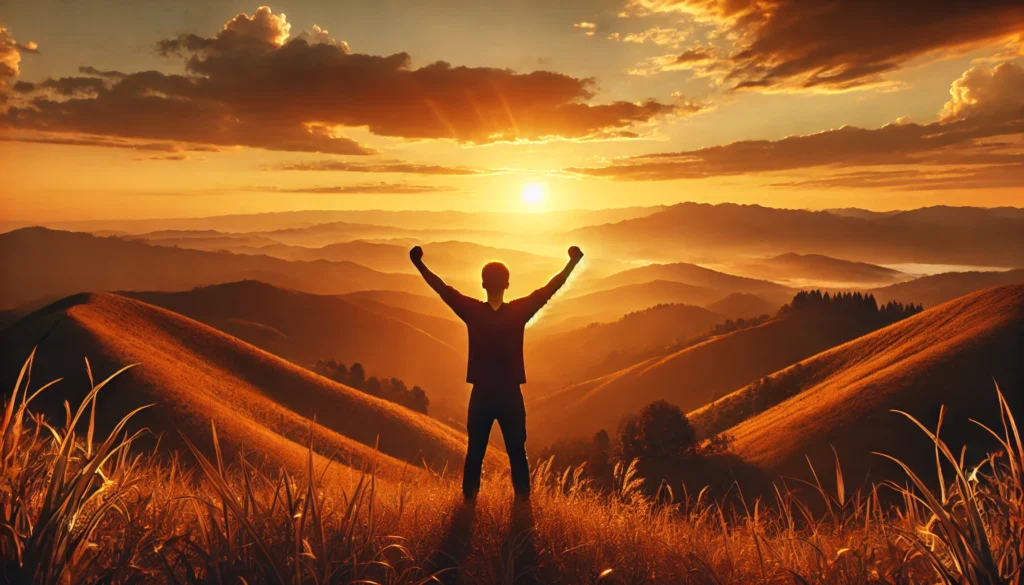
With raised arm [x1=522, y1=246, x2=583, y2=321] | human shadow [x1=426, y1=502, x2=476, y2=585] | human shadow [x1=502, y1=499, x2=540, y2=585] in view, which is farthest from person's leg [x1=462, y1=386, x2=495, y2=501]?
raised arm [x1=522, y1=246, x2=583, y2=321]

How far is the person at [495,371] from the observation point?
7.71 meters

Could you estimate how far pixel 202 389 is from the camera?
58656 mm

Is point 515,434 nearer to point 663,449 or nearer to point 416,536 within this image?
point 416,536

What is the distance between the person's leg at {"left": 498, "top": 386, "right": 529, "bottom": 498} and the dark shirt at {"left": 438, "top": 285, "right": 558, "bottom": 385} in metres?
0.22

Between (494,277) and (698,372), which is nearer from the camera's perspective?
(494,277)

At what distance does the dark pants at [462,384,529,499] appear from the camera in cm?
768

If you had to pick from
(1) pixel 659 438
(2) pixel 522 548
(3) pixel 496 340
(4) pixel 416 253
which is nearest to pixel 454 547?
(2) pixel 522 548

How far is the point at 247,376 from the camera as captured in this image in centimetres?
7269

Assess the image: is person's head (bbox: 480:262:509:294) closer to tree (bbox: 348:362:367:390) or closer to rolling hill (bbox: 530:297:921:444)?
tree (bbox: 348:362:367:390)

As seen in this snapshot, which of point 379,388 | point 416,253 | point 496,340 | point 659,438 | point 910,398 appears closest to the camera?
point 496,340

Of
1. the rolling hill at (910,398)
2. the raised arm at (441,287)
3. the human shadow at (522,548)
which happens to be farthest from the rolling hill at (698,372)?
the human shadow at (522,548)

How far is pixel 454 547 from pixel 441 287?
3.15 m

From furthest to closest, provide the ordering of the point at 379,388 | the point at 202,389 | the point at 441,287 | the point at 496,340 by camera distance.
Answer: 1. the point at 379,388
2. the point at 202,389
3. the point at 441,287
4. the point at 496,340

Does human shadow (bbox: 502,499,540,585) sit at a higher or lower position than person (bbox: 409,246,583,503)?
lower
